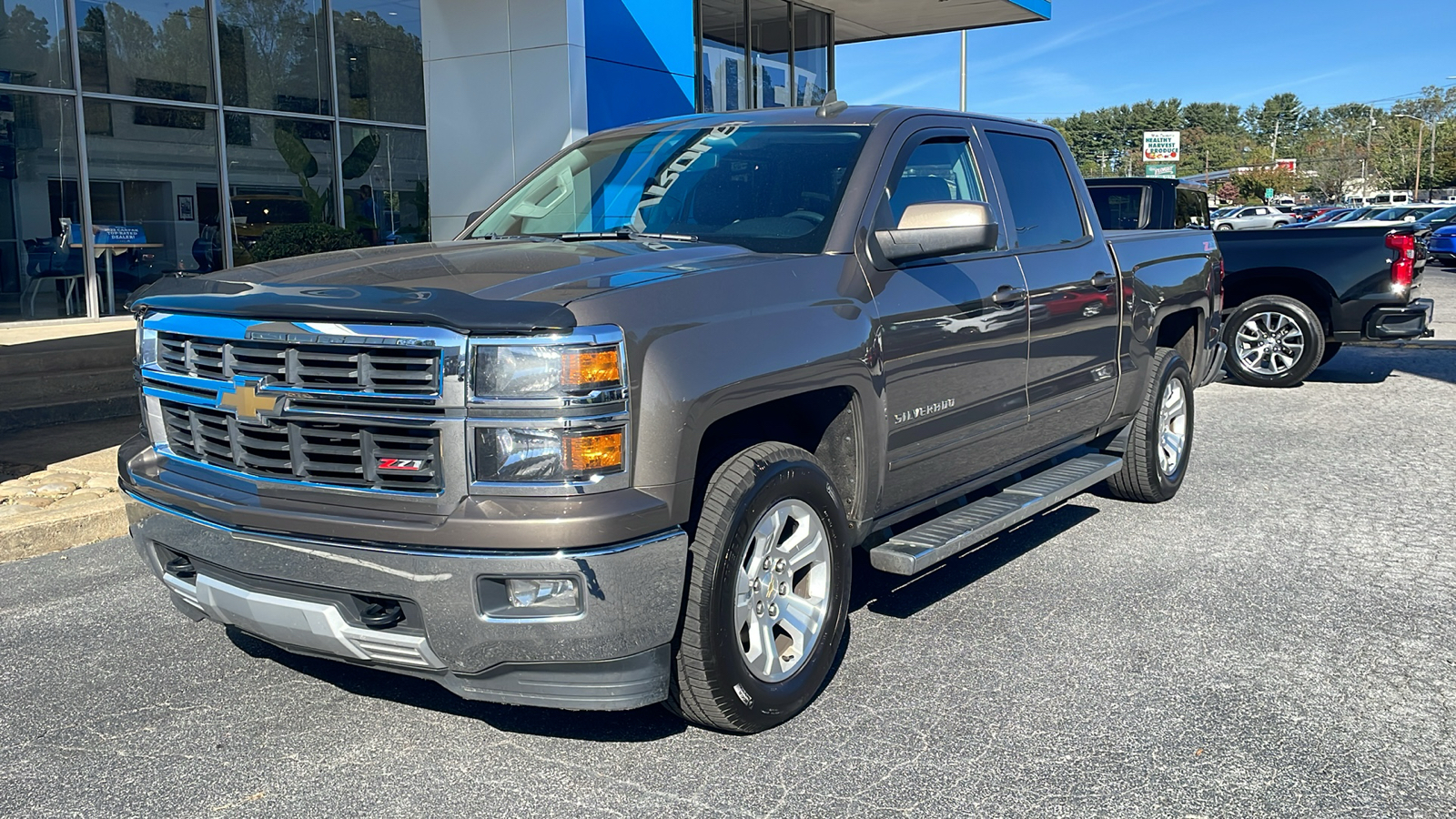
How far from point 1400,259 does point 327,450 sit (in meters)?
11.1

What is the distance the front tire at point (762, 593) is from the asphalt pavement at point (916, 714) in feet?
0.51

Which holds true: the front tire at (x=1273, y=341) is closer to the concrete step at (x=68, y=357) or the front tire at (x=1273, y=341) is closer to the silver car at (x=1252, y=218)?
the concrete step at (x=68, y=357)

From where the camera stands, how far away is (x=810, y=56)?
72.5 ft

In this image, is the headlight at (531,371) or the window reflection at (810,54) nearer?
the headlight at (531,371)

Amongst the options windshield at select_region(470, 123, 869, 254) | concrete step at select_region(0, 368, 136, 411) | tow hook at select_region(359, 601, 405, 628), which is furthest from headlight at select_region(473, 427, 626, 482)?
concrete step at select_region(0, 368, 136, 411)

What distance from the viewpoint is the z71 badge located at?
13.6 ft

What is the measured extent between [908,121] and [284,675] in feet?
9.95

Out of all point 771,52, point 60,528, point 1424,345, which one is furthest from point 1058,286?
point 771,52

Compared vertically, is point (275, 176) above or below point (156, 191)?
above

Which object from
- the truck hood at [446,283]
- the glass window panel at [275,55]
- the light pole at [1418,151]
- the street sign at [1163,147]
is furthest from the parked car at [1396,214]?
the light pole at [1418,151]

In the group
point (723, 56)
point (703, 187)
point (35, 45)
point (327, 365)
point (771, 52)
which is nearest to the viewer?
point (327, 365)

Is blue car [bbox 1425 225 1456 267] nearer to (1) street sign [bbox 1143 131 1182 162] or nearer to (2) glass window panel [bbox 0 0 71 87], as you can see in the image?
(1) street sign [bbox 1143 131 1182 162]

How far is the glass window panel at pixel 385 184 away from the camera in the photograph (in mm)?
17297

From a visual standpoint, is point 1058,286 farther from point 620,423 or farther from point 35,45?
point 35,45
